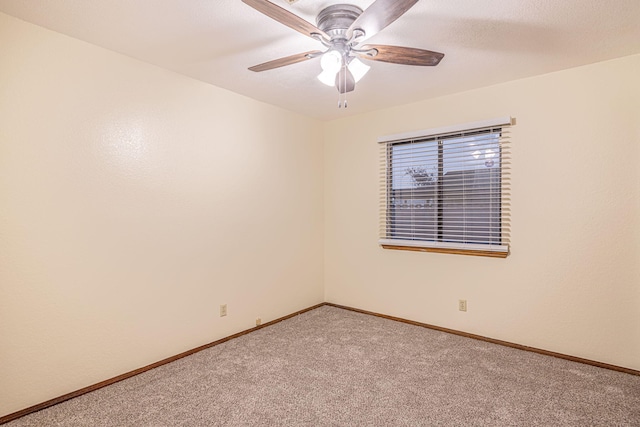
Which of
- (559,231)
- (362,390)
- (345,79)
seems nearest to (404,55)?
(345,79)

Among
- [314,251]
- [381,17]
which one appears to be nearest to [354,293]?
[314,251]

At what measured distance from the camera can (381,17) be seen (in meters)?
1.53

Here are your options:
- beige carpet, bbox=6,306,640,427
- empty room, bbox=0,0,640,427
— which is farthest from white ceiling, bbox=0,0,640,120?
beige carpet, bbox=6,306,640,427

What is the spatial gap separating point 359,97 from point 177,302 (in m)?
2.57

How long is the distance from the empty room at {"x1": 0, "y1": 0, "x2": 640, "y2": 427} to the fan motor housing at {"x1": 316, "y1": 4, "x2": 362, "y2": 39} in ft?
0.04

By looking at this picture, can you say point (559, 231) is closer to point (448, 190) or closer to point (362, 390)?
point (448, 190)

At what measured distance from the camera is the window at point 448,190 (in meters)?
3.12

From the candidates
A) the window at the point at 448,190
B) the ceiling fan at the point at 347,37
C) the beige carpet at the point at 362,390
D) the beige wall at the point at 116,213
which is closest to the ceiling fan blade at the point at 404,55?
the ceiling fan at the point at 347,37

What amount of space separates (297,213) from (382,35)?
7.49 feet

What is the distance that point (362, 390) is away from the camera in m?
2.29

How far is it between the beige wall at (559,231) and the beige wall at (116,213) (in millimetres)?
1749

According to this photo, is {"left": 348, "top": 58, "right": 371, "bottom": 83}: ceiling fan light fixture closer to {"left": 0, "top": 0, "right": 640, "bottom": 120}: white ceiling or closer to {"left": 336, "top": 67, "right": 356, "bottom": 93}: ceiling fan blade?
{"left": 336, "top": 67, "right": 356, "bottom": 93}: ceiling fan blade

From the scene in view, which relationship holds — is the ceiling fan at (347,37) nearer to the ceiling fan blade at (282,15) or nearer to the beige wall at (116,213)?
the ceiling fan blade at (282,15)

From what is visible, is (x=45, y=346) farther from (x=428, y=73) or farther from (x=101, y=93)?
(x=428, y=73)
